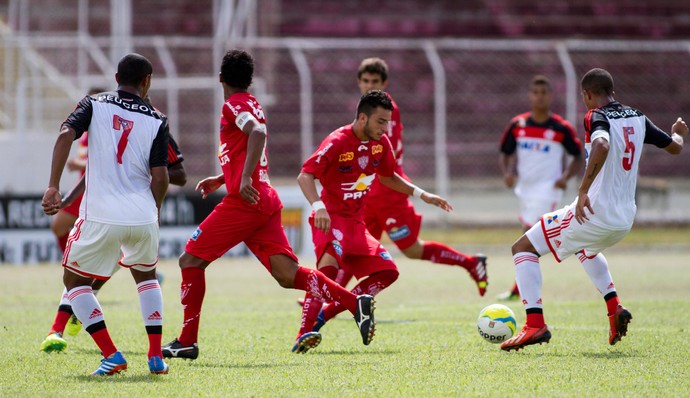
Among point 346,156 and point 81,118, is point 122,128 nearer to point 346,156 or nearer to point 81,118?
point 81,118

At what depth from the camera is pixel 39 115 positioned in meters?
19.6

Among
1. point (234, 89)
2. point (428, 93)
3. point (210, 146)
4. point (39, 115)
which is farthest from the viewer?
point (428, 93)

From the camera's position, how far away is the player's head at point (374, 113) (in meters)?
7.61

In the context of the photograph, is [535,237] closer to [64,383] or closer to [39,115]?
[64,383]

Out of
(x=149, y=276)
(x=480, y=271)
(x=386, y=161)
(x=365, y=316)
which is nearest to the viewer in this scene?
(x=149, y=276)

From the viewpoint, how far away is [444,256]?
10586 millimetres

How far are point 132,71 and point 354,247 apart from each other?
7.63ft

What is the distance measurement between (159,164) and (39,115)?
14.1m

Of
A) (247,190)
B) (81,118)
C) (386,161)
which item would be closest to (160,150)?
(81,118)

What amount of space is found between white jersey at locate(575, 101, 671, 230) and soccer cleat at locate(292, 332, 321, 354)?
214 centimetres

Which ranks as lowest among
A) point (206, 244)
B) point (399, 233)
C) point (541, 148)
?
point (399, 233)

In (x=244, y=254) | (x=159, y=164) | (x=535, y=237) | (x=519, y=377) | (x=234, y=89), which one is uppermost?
(x=234, y=89)

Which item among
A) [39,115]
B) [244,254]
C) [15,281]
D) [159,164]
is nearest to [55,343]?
[159,164]

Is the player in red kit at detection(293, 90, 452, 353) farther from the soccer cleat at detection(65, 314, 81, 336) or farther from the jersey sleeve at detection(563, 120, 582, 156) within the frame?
the jersey sleeve at detection(563, 120, 582, 156)
